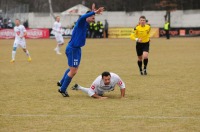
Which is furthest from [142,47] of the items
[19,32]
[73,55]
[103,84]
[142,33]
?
[19,32]

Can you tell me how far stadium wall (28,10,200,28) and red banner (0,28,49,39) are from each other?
18.4 ft

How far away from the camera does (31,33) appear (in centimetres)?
5931

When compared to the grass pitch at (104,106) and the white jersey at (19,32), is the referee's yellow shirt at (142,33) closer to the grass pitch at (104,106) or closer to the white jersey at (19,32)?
the grass pitch at (104,106)

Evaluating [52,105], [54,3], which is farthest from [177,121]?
[54,3]

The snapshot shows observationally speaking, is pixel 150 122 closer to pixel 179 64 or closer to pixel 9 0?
pixel 179 64

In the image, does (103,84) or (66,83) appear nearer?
(103,84)

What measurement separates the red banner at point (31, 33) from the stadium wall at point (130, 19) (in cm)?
561

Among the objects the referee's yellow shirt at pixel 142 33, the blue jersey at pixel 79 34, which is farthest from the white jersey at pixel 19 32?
the blue jersey at pixel 79 34

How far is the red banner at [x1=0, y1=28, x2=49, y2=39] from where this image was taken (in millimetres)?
58156

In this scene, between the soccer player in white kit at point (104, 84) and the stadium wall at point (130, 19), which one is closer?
the soccer player in white kit at point (104, 84)

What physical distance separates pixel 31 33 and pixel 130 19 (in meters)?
13.4

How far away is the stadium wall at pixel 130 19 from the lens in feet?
202

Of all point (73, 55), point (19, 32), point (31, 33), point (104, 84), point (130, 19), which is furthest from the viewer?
point (130, 19)

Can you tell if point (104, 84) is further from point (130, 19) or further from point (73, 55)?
point (130, 19)
